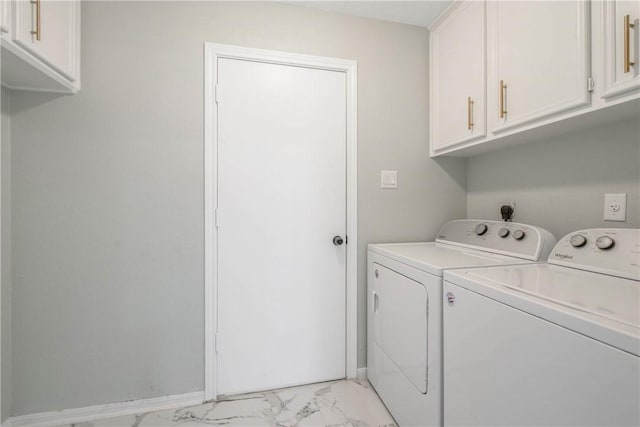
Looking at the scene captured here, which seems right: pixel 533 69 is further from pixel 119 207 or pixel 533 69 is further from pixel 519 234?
pixel 119 207

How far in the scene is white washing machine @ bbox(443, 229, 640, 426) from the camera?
23.4 inches

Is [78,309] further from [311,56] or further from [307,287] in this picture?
[311,56]

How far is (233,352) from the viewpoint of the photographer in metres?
1.70

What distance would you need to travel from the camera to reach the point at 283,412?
5.12 feet

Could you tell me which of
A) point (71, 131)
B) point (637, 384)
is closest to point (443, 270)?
point (637, 384)

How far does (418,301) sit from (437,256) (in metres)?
0.28

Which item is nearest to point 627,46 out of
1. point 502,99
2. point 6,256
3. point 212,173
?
point 502,99

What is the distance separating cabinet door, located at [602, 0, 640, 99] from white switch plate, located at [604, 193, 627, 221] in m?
0.47

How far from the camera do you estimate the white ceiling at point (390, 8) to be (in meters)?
1.72

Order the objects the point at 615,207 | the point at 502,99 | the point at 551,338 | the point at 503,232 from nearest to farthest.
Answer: the point at 551,338, the point at 615,207, the point at 502,99, the point at 503,232

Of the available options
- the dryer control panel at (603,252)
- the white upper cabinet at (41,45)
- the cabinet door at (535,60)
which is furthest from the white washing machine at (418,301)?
the white upper cabinet at (41,45)

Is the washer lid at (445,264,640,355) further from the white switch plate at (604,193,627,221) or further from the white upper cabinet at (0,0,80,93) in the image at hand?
the white upper cabinet at (0,0,80,93)

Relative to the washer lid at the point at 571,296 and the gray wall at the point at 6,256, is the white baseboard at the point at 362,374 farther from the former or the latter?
the gray wall at the point at 6,256

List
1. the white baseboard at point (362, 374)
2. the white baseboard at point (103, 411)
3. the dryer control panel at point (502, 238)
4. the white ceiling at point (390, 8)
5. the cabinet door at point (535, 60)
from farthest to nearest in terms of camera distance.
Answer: the white baseboard at point (362, 374) → the white ceiling at point (390, 8) → the white baseboard at point (103, 411) → the dryer control panel at point (502, 238) → the cabinet door at point (535, 60)
